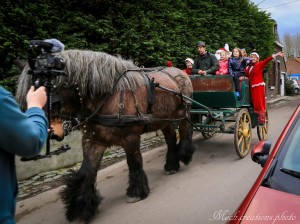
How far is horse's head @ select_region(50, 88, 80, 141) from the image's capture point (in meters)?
3.14

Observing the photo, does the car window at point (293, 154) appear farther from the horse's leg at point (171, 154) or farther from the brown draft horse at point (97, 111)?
the horse's leg at point (171, 154)

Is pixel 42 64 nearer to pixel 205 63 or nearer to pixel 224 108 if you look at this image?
pixel 224 108

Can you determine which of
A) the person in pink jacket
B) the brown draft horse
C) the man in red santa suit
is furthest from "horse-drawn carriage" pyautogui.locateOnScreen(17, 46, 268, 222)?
the person in pink jacket

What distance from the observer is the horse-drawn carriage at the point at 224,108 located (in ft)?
19.4

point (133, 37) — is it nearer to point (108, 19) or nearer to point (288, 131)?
point (108, 19)

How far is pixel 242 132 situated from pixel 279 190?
424 centimetres

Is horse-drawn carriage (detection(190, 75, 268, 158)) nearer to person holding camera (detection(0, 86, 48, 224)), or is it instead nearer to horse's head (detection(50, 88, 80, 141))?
horse's head (detection(50, 88, 80, 141))

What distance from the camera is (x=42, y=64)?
1.84 meters

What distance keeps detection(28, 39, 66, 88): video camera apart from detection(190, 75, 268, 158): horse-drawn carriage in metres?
4.09

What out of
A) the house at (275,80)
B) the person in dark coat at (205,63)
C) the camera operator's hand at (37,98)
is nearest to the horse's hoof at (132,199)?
the camera operator's hand at (37,98)

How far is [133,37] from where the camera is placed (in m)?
7.05

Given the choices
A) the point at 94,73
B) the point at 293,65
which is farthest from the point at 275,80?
the point at 293,65

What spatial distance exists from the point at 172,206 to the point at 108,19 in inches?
175

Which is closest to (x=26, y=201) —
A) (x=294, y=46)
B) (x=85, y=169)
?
(x=85, y=169)
